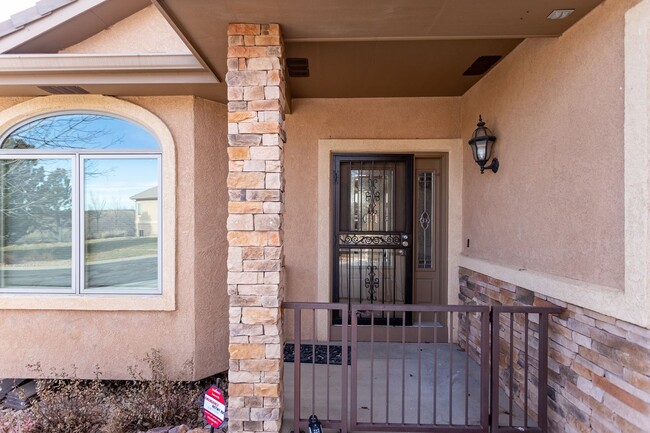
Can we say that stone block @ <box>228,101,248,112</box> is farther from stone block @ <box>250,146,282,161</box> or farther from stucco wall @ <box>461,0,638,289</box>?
stucco wall @ <box>461,0,638,289</box>

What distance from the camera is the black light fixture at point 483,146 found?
126 inches

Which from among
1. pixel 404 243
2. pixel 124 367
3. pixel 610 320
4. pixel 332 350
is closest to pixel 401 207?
pixel 404 243

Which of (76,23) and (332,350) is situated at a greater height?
→ (76,23)

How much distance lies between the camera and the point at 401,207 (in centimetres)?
416

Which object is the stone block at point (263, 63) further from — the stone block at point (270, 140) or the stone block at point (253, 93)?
the stone block at point (270, 140)

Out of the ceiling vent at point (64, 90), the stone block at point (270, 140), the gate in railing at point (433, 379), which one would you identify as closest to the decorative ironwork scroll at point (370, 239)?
the gate in railing at point (433, 379)

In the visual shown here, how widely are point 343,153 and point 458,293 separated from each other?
207cm

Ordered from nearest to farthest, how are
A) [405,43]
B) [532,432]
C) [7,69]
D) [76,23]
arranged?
[532,432]
[405,43]
[7,69]
[76,23]

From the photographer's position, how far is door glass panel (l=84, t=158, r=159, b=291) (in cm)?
359

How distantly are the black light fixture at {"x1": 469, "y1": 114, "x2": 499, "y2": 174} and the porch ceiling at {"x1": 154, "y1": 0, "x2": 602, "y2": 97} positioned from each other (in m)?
0.61

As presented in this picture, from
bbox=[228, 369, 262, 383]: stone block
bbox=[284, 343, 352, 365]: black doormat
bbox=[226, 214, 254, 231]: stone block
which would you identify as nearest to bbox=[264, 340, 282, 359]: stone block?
bbox=[228, 369, 262, 383]: stone block

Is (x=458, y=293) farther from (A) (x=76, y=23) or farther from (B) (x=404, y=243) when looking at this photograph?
(A) (x=76, y=23)

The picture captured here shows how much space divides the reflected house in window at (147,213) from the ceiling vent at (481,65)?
10.8ft

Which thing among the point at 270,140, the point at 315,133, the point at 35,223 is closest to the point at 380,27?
the point at 270,140
